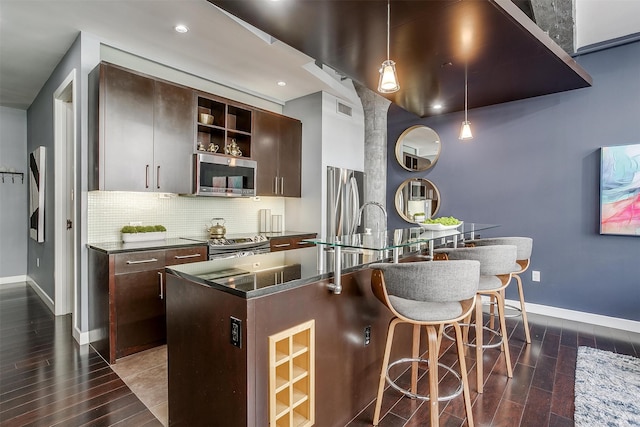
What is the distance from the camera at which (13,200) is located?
5301 millimetres

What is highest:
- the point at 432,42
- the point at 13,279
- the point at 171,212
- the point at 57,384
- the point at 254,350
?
the point at 432,42

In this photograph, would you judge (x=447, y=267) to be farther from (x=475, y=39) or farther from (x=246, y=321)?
(x=475, y=39)

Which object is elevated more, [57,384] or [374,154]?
[374,154]

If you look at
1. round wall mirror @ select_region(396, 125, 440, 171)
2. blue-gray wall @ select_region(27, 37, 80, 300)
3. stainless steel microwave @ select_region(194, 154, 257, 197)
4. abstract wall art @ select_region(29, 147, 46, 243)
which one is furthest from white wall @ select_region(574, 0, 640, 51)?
abstract wall art @ select_region(29, 147, 46, 243)

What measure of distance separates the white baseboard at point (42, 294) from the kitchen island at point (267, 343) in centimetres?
330

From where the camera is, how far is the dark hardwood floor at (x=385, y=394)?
1.96 metres

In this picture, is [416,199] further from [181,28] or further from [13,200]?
[13,200]

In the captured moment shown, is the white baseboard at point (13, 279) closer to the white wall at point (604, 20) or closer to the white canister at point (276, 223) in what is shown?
the white canister at point (276, 223)

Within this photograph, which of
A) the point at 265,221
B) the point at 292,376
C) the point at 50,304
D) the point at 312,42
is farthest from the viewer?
the point at 265,221

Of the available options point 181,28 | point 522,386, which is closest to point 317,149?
point 181,28

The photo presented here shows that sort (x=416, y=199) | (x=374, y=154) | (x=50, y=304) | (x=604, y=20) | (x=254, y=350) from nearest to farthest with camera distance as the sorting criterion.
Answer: (x=254, y=350), (x=604, y=20), (x=50, y=304), (x=416, y=199), (x=374, y=154)

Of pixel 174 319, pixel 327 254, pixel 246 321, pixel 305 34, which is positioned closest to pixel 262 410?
pixel 246 321

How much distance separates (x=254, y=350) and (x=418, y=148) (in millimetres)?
4273

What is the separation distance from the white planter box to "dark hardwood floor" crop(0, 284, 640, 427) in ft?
3.32
